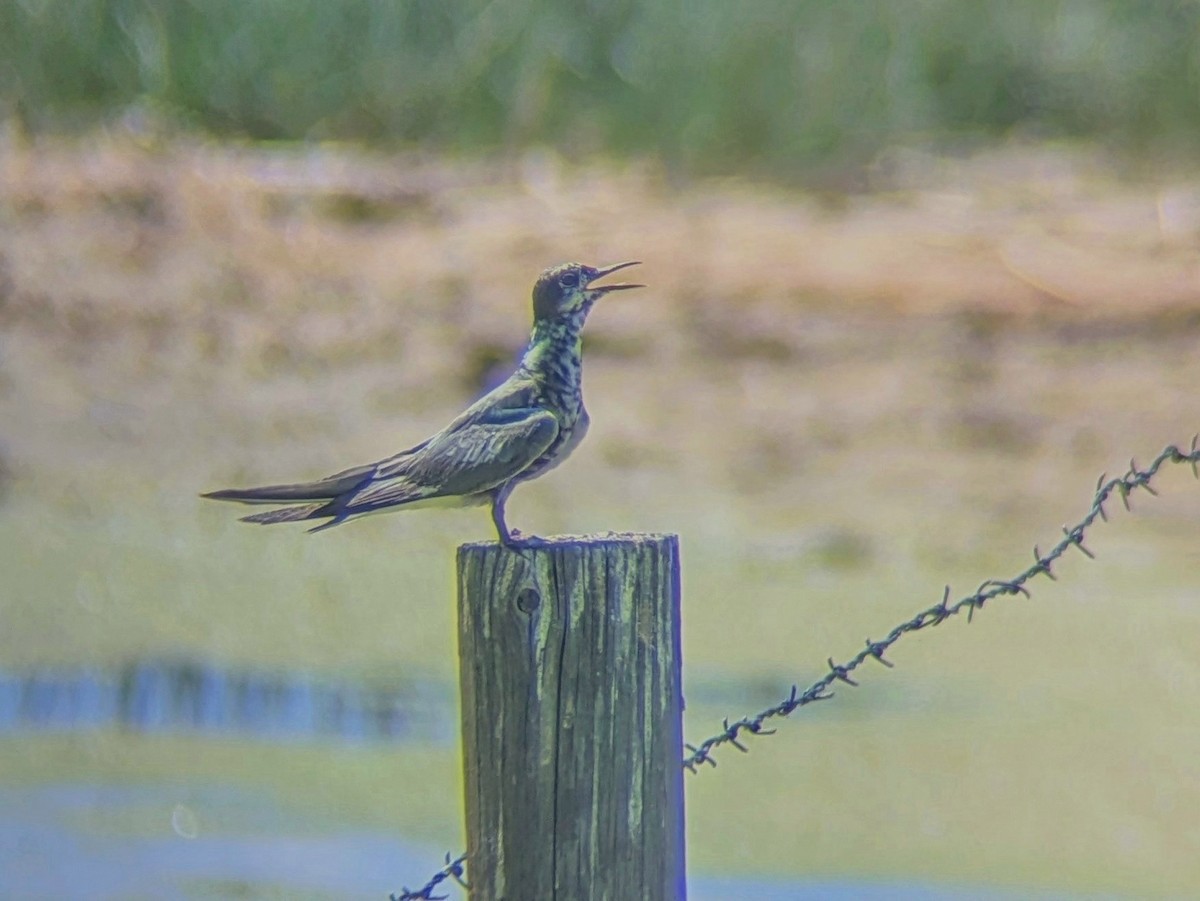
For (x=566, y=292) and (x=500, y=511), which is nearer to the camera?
(x=500, y=511)

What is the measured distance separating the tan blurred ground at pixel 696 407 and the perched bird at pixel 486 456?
2.98 m

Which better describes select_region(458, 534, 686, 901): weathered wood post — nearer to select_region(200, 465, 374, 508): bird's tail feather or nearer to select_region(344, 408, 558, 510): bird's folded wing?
select_region(200, 465, 374, 508): bird's tail feather

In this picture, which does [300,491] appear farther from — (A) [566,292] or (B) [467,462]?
(A) [566,292]

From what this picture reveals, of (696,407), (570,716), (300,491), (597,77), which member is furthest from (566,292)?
(597,77)

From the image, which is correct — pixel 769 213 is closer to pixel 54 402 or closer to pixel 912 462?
pixel 912 462

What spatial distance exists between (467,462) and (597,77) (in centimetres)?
804

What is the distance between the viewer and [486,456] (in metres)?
3.36

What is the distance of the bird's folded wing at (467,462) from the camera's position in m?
3.36

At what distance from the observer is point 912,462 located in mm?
9250

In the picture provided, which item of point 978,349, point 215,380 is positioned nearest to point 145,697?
point 215,380

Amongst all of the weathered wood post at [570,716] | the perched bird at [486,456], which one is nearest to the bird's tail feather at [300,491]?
the perched bird at [486,456]

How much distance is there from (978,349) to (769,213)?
50.4 inches

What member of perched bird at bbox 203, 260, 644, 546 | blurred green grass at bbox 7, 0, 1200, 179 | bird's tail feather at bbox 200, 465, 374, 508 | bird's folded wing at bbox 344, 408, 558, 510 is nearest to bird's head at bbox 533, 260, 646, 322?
perched bird at bbox 203, 260, 644, 546

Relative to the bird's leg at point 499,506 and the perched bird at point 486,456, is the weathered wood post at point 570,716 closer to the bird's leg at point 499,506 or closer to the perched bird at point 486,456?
the perched bird at point 486,456
